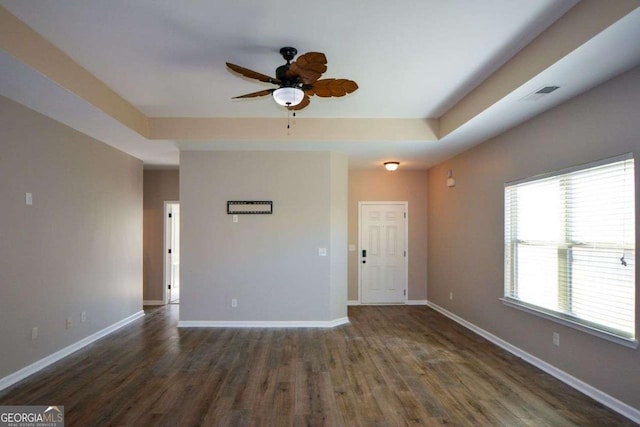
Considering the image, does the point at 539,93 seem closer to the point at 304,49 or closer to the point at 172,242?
the point at 304,49

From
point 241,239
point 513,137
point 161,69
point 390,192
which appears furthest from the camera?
point 390,192

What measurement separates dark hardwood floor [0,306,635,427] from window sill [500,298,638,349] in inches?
21.5

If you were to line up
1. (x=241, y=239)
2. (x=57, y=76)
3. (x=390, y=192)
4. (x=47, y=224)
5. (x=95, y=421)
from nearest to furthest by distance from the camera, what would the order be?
(x=95, y=421), (x=57, y=76), (x=47, y=224), (x=241, y=239), (x=390, y=192)

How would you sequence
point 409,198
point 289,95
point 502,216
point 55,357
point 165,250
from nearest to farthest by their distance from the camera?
point 289,95
point 55,357
point 502,216
point 165,250
point 409,198

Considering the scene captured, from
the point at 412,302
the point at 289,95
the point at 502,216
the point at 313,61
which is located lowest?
the point at 412,302

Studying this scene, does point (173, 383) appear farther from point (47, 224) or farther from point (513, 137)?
point (513, 137)

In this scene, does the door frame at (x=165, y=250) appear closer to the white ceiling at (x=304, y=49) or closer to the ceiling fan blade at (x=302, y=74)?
the white ceiling at (x=304, y=49)

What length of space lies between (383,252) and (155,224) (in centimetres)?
447

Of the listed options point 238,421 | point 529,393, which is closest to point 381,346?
point 529,393

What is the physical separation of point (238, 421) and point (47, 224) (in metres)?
2.92

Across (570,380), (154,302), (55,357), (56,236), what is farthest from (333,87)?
(154,302)

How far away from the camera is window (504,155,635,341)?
2596 mm

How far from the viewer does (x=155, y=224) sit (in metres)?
6.56

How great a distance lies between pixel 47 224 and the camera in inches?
142
